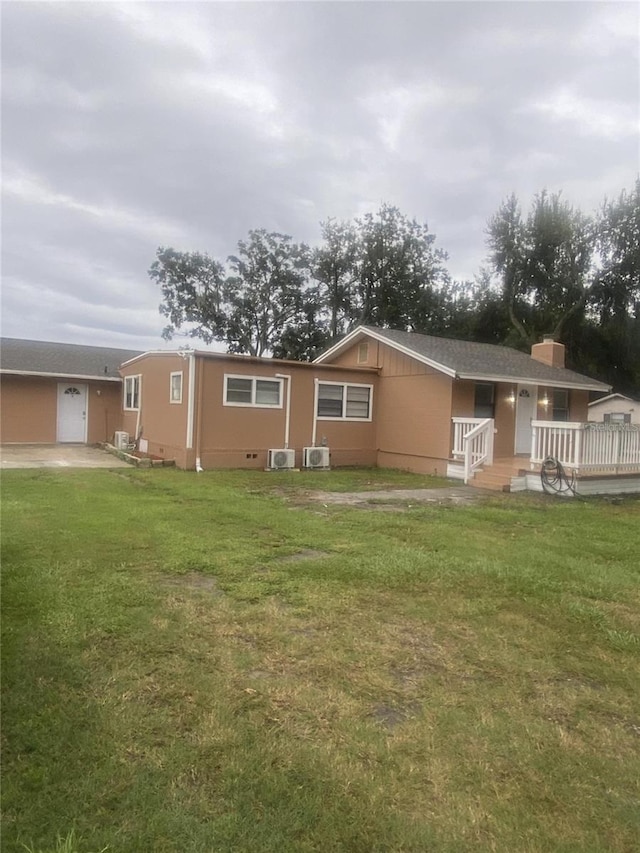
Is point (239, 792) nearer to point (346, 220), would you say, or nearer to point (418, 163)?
point (418, 163)

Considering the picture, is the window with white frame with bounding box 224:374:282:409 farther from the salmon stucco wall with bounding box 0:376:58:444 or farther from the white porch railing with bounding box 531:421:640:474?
the salmon stucco wall with bounding box 0:376:58:444

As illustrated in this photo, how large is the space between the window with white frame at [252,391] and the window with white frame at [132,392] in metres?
4.87

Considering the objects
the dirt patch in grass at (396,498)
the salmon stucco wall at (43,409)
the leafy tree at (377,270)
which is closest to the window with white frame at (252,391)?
the dirt patch in grass at (396,498)

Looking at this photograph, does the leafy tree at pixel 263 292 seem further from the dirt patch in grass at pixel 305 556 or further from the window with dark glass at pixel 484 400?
the dirt patch in grass at pixel 305 556

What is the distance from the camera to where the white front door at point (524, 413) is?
15.3 meters

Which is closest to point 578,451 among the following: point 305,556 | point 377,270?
point 305,556

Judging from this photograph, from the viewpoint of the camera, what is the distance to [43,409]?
1866cm

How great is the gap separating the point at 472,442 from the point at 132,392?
1111 centimetres

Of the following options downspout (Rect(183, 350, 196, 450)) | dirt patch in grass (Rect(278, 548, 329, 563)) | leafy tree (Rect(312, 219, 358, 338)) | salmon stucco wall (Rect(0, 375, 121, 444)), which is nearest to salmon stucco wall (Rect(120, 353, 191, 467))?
downspout (Rect(183, 350, 196, 450))

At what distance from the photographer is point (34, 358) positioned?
19.3 m

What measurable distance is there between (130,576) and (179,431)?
9.23 metres

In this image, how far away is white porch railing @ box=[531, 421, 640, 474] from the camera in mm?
11258

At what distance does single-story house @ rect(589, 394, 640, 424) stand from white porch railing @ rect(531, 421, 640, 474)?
11673 millimetres

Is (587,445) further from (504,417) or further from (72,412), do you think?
(72,412)
